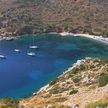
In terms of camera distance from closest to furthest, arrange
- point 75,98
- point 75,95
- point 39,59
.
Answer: point 75,98
point 75,95
point 39,59

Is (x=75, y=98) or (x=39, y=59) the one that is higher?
(x=75, y=98)

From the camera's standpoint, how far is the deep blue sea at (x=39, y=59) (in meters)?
81.2

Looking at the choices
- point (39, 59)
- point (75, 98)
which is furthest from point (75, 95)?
point (39, 59)

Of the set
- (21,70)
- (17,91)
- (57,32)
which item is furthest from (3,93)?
(57,32)

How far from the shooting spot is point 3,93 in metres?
75.4

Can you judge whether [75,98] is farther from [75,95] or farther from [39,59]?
[39,59]

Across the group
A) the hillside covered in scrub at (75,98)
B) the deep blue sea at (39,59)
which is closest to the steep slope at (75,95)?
the hillside covered in scrub at (75,98)

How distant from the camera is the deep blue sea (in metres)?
81.2

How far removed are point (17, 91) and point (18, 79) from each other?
12.3 m

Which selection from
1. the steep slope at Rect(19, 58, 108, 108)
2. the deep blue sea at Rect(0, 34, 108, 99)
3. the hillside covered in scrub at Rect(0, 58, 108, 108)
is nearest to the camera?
the hillside covered in scrub at Rect(0, 58, 108, 108)

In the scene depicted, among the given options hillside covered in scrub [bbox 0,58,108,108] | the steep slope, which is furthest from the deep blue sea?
hillside covered in scrub [bbox 0,58,108,108]

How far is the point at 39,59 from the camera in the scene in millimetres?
118375

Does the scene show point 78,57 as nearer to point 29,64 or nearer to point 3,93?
point 29,64

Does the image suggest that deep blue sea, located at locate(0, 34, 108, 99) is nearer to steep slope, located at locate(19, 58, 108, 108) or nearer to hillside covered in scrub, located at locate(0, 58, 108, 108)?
steep slope, located at locate(19, 58, 108, 108)
